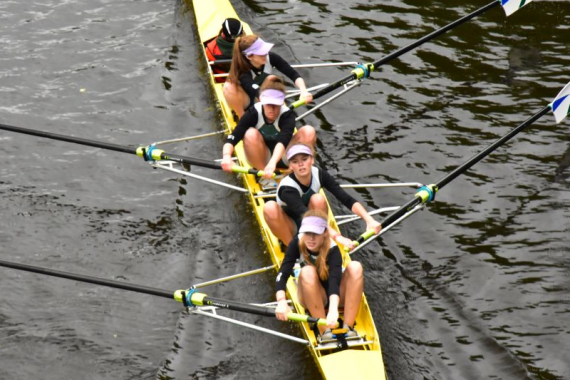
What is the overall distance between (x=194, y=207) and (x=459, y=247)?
4143mm

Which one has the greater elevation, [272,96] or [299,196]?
[272,96]

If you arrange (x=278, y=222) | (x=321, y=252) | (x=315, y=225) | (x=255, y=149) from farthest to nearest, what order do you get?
(x=255, y=149) → (x=278, y=222) → (x=321, y=252) → (x=315, y=225)

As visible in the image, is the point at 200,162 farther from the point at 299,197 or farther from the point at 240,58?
the point at 240,58

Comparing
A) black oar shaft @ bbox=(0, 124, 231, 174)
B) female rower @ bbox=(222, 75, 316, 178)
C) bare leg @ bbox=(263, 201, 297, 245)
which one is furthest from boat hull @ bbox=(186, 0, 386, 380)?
black oar shaft @ bbox=(0, 124, 231, 174)

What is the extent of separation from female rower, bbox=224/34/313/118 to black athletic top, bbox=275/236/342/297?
3.93m

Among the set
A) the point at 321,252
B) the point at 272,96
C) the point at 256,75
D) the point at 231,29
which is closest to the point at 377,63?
the point at 256,75

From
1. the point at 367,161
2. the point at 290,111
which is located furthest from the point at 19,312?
the point at 367,161

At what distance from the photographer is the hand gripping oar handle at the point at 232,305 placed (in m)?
8.74

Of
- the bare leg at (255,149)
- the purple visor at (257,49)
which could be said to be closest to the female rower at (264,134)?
the bare leg at (255,149)

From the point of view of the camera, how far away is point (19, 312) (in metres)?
10.8

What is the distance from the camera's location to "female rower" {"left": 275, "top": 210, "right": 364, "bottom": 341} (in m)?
8.84

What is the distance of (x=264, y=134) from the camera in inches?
452

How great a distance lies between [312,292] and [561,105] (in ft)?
19.9

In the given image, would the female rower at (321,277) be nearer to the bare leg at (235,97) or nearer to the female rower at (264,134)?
the female rower at (264,134)
